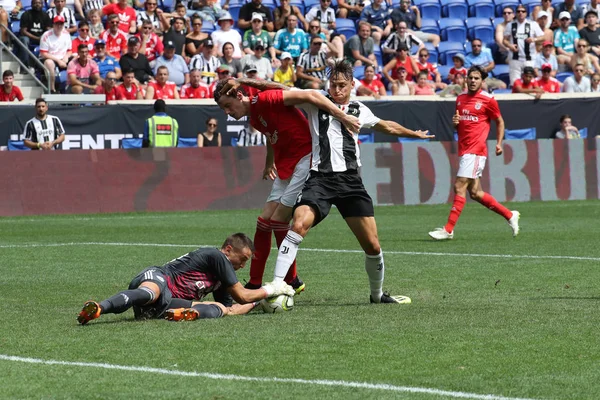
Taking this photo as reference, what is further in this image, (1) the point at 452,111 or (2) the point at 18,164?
(1) the point at 452,111

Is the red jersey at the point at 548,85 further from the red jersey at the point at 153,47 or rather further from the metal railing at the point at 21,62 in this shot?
the metal railing at the point at 21,62

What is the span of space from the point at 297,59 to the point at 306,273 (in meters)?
14.5

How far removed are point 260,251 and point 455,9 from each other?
22.5 m

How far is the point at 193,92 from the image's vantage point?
80.0 ft

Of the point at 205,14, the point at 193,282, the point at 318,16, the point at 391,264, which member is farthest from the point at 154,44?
the point at 193,282

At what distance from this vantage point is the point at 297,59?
85.8 ft

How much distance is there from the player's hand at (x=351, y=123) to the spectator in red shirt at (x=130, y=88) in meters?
15.1

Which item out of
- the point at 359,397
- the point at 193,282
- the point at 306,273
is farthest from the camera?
the point at 306,273

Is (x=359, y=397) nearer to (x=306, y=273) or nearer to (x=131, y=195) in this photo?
(x=306, y=273)

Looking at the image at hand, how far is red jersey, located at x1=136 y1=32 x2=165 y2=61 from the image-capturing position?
25.2 metres

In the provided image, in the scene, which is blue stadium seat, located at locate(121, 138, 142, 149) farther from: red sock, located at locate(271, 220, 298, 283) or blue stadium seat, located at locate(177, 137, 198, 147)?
red sock, located at locate(271, 220, 298, 283)

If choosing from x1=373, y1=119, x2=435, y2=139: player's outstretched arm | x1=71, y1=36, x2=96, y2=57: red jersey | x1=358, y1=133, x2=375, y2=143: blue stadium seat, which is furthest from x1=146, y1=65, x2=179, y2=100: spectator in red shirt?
x1=373, y1=119, x2=435, y2=139: player's outstretched arm

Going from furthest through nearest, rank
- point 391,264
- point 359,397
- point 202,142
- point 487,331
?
point 202,142
point 391,264
point 487,331
point 359,397

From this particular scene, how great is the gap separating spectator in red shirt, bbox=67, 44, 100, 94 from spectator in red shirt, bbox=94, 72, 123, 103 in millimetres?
208
